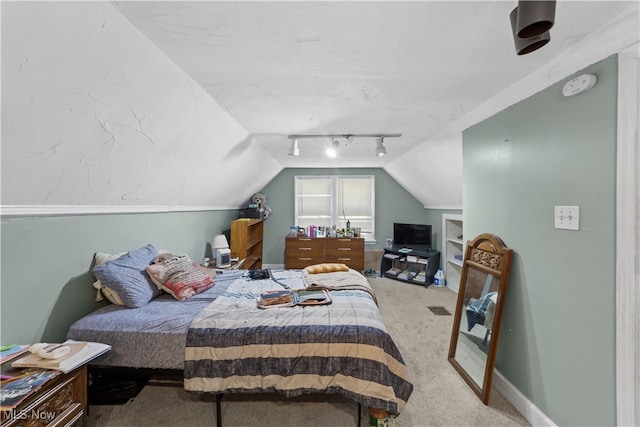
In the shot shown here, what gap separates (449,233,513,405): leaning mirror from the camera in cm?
183

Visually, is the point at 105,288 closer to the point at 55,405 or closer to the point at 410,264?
the point at 55,405

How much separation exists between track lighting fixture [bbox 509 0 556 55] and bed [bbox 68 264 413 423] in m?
1.54

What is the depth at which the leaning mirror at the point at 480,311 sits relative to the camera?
1828mm

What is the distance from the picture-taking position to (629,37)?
112cm

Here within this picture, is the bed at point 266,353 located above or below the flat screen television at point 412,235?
below

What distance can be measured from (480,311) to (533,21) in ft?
6.67

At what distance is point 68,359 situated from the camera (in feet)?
4.24

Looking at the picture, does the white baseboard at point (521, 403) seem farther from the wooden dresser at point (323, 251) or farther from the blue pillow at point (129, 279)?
the wooden dresser at point (323, 251)

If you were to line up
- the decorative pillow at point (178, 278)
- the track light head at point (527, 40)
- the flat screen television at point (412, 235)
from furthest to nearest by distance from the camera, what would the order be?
1. the flat screen television at point (412, 235)
2. the decorative pillow at point (178, 278)
3. the track light head at point (527, 40)

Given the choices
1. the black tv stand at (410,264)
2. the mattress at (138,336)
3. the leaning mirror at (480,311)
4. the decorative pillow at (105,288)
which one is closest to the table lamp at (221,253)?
the decorative pillow at (105,288)

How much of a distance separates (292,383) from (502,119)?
2.37m

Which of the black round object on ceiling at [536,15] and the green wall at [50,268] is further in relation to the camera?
the green wall at [50,268]

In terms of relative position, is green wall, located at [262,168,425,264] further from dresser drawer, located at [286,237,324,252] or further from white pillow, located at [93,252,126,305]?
white pillow, located at [93,252,126,305]

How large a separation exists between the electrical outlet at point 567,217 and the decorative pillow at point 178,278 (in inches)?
102
